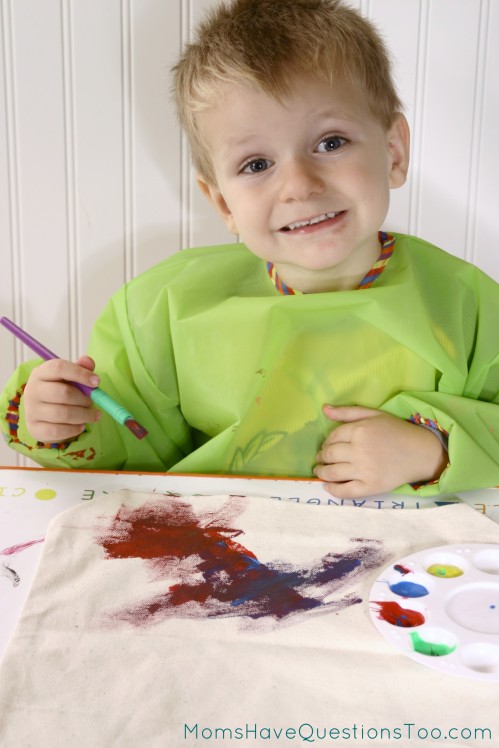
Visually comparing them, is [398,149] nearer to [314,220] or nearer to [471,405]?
[314,220]

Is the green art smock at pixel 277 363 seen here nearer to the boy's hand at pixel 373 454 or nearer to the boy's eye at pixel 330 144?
the boy's hand at pixel 373 454

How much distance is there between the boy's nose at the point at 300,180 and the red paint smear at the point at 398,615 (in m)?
0.43

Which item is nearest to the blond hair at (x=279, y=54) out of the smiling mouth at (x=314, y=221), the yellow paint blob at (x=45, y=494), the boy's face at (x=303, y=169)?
the boy's face at (x=303, y=169)

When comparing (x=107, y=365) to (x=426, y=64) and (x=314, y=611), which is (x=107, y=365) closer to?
(x=314, y=611)

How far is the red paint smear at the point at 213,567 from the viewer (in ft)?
1.85

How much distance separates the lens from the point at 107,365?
0.96 metres

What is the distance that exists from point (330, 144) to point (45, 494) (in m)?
0.45

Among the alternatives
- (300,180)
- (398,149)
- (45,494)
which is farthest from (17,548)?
(398,149)

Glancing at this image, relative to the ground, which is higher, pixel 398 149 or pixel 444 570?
pixel 398 149

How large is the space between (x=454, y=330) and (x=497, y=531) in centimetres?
32

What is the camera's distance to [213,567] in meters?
0.62

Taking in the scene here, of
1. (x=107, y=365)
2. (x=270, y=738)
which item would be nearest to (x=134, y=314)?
(x=107, y=365)

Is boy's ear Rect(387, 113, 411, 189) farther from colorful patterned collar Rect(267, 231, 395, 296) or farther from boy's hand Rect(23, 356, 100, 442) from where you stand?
boy's hand Rect(23, 356, 100, 442)

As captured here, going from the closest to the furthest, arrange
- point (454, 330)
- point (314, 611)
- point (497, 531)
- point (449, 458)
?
point (314, 611) < point (497, 531) < point (449, 458) < point (454, 330)
